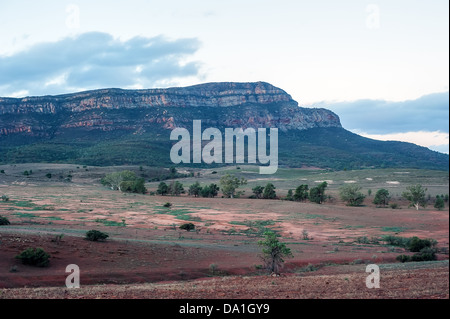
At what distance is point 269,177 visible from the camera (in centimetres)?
9844

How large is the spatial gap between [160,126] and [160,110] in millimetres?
12618

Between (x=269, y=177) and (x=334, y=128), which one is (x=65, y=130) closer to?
(x=269, y=177)

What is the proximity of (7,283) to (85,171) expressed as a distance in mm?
80243

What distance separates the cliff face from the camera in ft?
501

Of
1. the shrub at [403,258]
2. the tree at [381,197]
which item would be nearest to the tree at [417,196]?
the tree at [381,197]

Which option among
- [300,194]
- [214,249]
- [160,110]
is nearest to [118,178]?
[300,194]

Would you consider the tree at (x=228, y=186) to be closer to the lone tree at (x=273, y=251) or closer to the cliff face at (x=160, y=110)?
the lone tree at (x=273, y=251)

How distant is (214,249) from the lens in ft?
79.0

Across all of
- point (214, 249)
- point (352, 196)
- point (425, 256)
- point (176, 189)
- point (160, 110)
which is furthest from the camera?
point (160, 110)

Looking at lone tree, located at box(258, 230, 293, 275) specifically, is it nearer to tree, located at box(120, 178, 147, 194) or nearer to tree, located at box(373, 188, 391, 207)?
tree, located at box(373, 188, 391, 207)

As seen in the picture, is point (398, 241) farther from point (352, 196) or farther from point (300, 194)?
point (300, 194)
